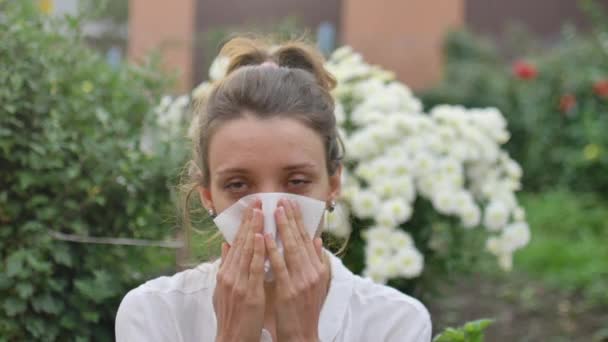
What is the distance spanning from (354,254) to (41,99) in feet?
5.38

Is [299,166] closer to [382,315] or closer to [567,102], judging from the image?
[382,315]

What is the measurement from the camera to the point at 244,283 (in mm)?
2070

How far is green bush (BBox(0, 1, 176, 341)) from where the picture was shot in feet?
8.98

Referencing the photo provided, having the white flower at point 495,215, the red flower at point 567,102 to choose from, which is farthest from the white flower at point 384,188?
the red flower at point 567,102

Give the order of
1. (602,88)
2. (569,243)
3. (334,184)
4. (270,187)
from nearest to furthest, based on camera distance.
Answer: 1. (270,187)
2. (334,184)
3. (569,243)
4. (602,88)

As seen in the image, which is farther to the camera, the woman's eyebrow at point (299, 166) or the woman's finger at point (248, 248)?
the woman's eyebrow at point (299, 166)

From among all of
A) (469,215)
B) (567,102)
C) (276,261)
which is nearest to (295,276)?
(276,261)

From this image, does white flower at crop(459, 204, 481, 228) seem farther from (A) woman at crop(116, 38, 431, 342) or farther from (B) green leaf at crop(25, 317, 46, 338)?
(B) green leaf at crop(25, 317, 46, 338)

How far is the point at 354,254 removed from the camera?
3.93m

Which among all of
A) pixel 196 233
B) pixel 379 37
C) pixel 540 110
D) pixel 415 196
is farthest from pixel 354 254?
pixel 379 37

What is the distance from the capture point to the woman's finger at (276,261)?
2.05 m

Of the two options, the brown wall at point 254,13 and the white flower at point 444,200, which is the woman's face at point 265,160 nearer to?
the white flower at point 444,200

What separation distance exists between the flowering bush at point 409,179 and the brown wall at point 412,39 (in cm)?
1060

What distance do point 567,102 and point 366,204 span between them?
536 cm
